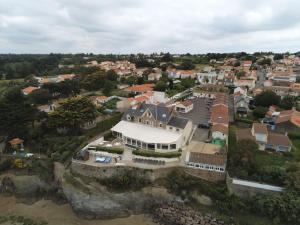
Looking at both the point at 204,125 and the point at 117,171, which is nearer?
the point at 117,171

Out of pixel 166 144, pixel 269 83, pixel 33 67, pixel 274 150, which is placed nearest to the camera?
pixel 166 144

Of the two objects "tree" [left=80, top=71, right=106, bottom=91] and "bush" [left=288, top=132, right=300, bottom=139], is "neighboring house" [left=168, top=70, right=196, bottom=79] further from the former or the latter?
"bush" [left=288, top=132, right=300, bottom=139]

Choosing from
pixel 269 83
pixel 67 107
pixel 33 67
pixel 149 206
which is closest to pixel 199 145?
pixel 149 206

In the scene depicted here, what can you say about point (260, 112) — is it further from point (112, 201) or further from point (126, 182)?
point (112, 201)

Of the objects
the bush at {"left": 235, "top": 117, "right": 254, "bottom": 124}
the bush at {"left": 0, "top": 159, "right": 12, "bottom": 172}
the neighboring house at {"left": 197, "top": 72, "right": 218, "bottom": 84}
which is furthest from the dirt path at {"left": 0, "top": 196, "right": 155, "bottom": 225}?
the neighboring house at {"left": 197, "top": 72, "right": 218, "bottom": 84}

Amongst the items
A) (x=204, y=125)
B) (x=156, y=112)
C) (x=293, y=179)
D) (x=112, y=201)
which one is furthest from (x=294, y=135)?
(x=112, y=201)

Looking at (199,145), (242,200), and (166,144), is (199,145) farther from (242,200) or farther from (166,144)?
(242,200)
